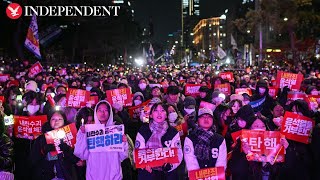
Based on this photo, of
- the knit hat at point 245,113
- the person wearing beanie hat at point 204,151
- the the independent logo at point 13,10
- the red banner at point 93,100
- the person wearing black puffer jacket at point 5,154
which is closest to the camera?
the person wearing black puffer jacket at point 5,154

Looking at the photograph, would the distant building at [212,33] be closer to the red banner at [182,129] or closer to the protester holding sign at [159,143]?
the red banner at [182,129]

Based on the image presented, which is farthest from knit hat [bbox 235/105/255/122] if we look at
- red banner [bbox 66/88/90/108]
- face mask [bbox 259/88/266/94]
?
red banner [bbox 66/88/90/108]

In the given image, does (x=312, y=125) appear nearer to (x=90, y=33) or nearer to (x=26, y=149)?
(x=26, y=149)

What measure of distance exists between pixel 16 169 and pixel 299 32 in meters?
35.0

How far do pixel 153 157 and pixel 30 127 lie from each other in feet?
9.38

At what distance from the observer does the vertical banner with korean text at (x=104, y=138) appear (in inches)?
243

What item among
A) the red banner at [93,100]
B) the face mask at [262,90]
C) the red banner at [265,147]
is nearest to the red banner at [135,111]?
the red banner at [93,100]

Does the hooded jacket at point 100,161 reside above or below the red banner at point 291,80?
below

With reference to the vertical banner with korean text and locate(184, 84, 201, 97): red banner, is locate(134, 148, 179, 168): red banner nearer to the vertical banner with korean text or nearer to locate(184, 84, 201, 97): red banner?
the vertical banner with korean text

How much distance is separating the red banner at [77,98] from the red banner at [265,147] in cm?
573

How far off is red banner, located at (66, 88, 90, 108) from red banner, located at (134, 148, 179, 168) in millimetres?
5190

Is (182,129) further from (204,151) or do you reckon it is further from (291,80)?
(291,80)

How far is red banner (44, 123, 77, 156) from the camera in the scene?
6.48 metres

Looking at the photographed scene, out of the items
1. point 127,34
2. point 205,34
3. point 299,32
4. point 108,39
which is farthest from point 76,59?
point 205,34
